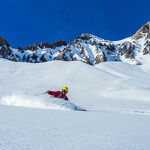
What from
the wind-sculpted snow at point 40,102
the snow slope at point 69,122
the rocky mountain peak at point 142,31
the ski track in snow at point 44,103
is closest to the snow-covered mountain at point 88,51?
the rocky mountain peak at point 142,31

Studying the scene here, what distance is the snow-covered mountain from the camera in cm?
15786

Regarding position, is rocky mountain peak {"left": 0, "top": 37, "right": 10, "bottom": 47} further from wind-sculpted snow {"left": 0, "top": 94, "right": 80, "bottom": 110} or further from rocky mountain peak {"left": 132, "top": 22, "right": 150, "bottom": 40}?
wind-sculpted snow {"left": 0, "top": 94, "right": 80, "bottom": 110}

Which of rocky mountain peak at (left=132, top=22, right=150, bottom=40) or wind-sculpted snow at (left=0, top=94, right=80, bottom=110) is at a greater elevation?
rocky mountain peak at (left=132, top=22, right=150, bottom=40)

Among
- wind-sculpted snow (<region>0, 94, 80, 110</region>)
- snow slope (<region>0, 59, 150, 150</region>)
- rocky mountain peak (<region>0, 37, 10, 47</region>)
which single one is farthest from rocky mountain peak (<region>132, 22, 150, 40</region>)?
wind-sculpted snow (<region>0, 94, 80, 110</region>)

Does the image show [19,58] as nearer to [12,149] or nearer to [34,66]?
Answer: [34,66]

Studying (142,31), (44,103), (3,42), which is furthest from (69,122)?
(142,31)

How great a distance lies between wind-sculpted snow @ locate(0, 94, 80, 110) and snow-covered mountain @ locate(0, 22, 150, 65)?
154859mm

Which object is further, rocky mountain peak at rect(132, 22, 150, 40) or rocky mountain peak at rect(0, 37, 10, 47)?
rocky mountain peak at rect(132, 22, 150, 40)

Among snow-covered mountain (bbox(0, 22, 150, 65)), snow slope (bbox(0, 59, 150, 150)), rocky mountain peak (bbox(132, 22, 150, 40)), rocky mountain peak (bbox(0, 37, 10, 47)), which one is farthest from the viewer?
rocky mountain peak (bbox(132, 22, 150, 40))

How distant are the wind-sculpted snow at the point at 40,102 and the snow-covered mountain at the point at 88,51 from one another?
155 m

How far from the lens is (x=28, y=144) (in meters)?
1.49

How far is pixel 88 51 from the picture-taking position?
591 feet

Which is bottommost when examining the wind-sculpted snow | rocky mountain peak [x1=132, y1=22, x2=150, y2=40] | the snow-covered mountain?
the wind-sculpted snow

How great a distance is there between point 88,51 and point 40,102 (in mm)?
177573
